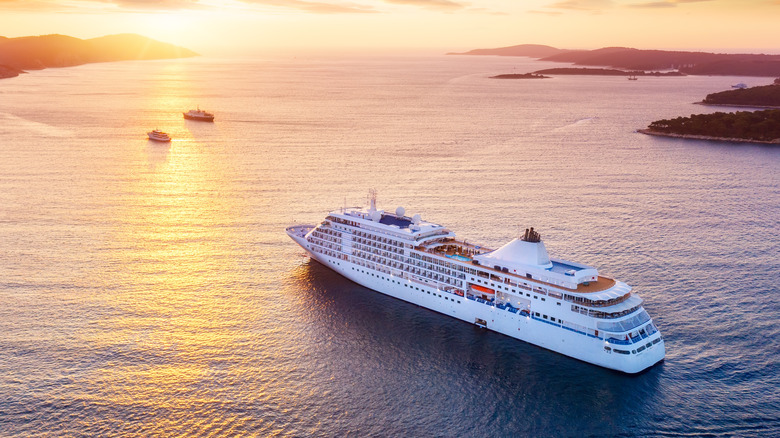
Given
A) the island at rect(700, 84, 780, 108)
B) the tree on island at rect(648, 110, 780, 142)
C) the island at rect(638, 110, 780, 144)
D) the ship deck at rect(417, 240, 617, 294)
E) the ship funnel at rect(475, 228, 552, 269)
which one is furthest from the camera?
the island at rect(700, 84, 780, 108)

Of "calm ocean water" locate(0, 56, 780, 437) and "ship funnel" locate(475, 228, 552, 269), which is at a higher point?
"ship funnel" locate(475, 228, 552, 269)

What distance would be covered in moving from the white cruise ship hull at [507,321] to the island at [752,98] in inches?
5749

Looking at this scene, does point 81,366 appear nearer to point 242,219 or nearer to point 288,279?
point 288,279

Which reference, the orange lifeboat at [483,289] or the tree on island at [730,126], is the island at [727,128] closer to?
the tree on island at [730,126]

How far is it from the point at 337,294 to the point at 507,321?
13.6 m

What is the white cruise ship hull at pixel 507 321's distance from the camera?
35.6 meters

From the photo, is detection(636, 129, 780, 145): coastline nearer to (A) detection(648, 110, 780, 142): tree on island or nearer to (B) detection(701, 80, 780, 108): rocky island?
(A) detection(648, 110, 780, 142): tree on island

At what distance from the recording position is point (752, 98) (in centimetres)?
15788

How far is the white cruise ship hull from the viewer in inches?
1400

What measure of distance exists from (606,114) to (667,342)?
11913 cm

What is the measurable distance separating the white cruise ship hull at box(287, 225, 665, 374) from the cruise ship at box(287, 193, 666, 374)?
6 cm

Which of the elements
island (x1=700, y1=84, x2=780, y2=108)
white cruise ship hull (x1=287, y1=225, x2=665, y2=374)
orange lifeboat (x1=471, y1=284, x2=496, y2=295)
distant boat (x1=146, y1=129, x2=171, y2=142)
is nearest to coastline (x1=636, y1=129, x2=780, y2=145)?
island (x1=700, y1=84, x2=780, y2=108)

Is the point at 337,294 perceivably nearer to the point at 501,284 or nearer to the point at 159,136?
the point at 501,284

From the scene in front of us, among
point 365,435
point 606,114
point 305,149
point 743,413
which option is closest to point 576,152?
point 305,149
